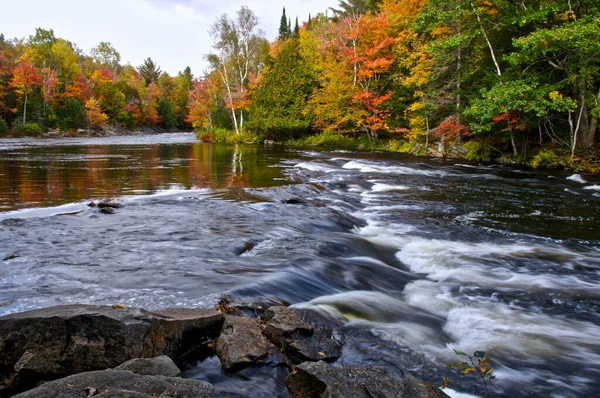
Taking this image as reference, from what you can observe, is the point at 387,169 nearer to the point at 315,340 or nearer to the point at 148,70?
the point at 315,340

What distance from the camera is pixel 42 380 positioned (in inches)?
93.4

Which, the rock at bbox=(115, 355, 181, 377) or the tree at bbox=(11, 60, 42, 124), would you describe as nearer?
the rock at bbox=(115, 355, 181, 377)

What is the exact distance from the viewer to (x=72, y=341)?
2471 mm

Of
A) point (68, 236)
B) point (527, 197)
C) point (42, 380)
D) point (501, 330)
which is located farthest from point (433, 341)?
point (527, 197)

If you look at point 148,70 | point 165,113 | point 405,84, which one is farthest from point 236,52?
point 148,70

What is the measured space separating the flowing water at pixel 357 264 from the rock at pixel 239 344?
4.2 inches

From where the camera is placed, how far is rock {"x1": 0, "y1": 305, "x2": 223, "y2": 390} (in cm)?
239

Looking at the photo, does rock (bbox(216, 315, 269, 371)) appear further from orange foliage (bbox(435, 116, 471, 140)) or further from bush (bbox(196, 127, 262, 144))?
bush (bbox(196, 127, 262, 144))

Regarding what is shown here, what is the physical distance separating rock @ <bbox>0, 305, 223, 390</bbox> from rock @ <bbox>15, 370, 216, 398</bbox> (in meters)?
0.49

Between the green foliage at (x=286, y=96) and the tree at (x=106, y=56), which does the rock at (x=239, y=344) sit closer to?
the green foliage at (x=286, y=96)

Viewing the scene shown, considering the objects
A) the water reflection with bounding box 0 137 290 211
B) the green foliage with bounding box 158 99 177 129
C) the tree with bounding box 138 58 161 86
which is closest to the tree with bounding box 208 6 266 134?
the water reflection with bounding box 0 137 290 211

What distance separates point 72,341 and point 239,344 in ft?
3.72

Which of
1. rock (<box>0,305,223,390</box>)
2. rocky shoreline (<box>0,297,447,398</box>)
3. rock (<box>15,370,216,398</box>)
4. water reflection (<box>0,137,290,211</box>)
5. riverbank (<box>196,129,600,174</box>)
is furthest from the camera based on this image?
riverbank (<box>196,129,600,174</box>)

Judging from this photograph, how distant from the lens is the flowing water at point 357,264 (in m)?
3.54
